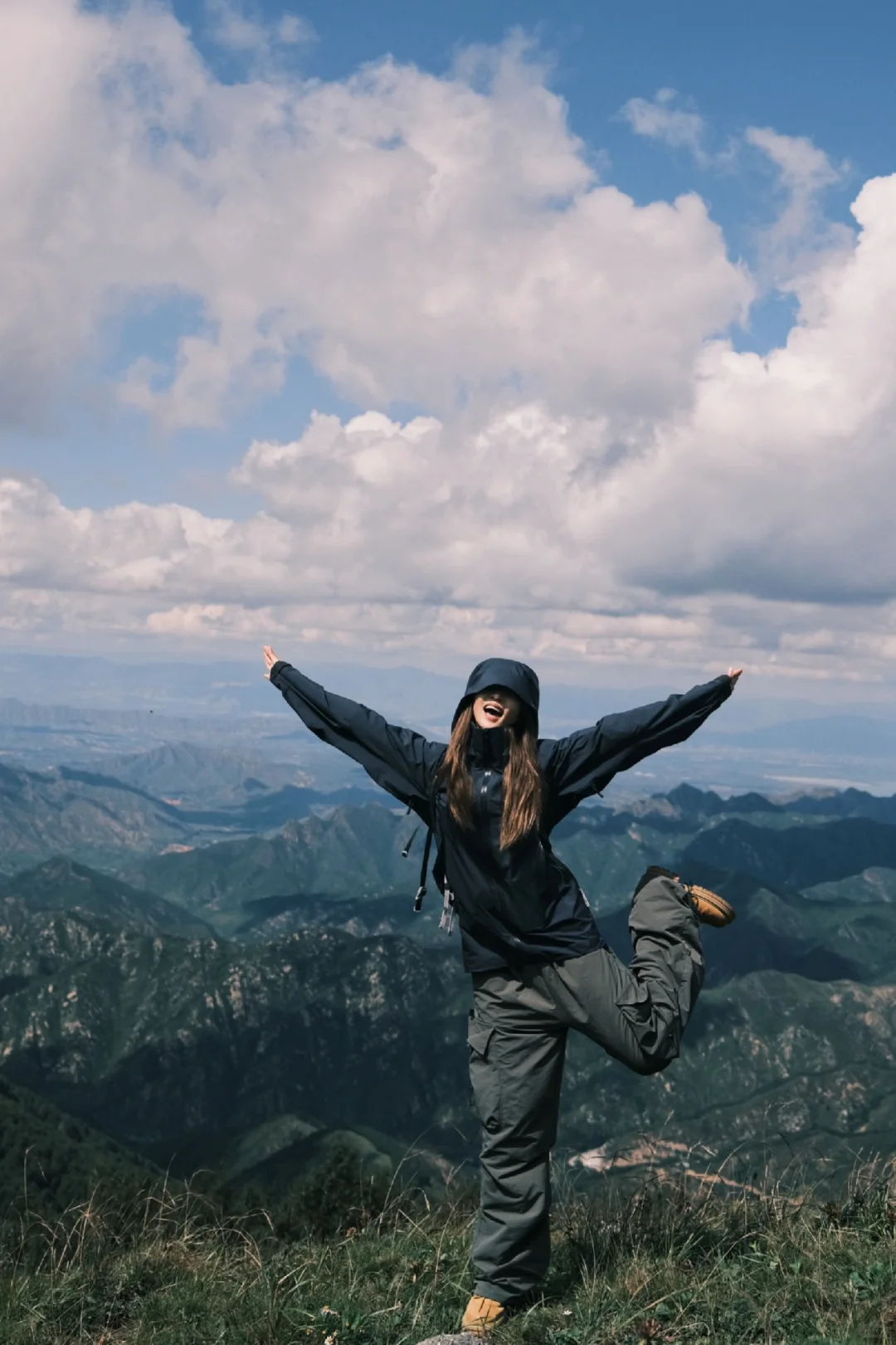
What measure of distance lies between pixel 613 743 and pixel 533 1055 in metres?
2.08

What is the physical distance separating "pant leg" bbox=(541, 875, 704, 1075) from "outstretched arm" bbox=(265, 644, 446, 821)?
1565 millimetres

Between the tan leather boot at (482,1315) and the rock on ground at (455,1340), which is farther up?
the rock on ground at (455,1340)

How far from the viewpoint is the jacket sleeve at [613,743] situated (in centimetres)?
671

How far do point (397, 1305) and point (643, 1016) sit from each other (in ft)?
7.14

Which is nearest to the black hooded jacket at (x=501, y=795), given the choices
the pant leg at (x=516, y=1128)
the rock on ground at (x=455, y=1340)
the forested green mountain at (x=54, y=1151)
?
the pant leg at (x=516, y=1128)

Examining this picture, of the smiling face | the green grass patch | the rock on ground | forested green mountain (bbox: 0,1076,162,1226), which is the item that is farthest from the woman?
forested green mountain (bbox: 0,1076,162,1226)

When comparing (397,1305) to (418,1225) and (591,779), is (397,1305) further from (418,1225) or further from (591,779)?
(591,779)

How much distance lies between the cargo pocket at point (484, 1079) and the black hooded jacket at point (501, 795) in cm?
41

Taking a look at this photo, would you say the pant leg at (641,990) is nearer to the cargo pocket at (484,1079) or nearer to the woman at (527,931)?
the woman at (527,931)

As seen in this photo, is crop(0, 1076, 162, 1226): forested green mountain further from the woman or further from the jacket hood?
the jacket hood

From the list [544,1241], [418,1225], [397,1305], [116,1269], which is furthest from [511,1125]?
[116,1269]

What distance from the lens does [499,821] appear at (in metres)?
6.47

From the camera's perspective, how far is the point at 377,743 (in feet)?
23.2

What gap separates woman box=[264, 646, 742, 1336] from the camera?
20.3 feet
